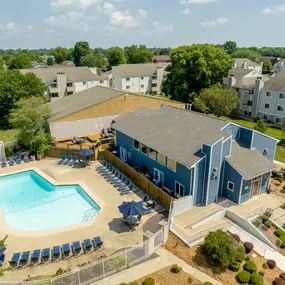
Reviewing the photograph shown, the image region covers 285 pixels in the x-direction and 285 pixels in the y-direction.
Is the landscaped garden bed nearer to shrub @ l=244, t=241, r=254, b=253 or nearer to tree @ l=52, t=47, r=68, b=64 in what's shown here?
shrub @ l=244, t=241, r=254, b=253

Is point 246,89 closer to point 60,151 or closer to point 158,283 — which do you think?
point 60,151

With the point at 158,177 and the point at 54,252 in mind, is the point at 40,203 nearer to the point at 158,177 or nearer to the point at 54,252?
the point at 54,252

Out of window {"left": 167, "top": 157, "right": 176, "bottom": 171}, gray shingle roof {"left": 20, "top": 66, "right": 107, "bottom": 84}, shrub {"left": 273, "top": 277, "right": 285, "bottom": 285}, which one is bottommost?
shrub {"left": 273, "top": 277, "right": 285, "bottom": 285}

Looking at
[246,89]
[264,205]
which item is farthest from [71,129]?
[246,89]

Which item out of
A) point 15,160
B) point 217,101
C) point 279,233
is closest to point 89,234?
point 279,233

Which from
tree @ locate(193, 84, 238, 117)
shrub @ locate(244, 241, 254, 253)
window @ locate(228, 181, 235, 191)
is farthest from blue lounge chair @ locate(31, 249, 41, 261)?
tree @ locate(193, 84, 238, 117)

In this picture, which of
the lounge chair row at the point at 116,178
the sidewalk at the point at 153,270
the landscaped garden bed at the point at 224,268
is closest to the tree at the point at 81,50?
the lounge chair row at the point at 116,178
